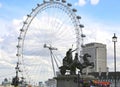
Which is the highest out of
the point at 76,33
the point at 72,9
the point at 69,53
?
the point at 72,9

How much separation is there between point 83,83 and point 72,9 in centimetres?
3061

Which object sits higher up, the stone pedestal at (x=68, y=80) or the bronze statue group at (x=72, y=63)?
the bronze statue group at (x=72, y=63)

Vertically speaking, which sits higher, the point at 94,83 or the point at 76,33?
the point at 76,33

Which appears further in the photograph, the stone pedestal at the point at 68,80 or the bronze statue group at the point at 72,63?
the bronze statue group at the point at 72,63

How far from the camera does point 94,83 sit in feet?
174

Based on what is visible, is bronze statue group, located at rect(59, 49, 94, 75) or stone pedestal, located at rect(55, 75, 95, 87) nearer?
stone pedestal, located at rect(55, 75, 95, 87)

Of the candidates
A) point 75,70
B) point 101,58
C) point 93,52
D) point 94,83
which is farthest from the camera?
point 101,58

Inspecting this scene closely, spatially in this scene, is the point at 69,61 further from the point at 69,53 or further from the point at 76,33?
the point at 76,33

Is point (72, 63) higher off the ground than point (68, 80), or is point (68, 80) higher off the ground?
point (72, 63)

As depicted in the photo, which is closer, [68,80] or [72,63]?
[68,80]

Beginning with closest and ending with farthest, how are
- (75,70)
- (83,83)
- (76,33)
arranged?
(83,83)
(75,70)
(76,33)

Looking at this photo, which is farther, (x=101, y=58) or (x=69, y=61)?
(x=101, y=58)

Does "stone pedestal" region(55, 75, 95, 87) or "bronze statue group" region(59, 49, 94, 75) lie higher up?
"bronze statue group" region(59, 49, 94, 75)

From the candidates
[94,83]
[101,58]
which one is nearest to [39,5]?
[94,83]
